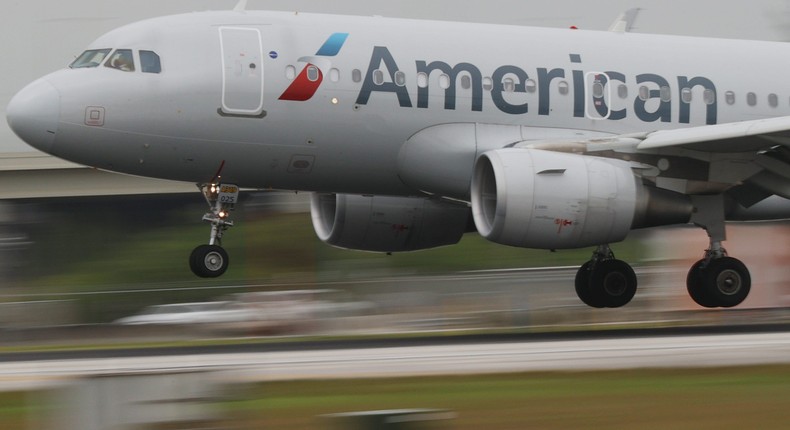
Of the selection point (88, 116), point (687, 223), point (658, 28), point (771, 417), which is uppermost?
point (658, 28)

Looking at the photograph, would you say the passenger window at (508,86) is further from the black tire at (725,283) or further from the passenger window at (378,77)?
the black tire at (725,283)

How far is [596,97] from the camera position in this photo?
20.0 metres

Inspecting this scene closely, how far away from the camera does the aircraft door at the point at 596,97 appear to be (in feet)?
65.5

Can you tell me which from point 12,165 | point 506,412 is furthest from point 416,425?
point 12,165

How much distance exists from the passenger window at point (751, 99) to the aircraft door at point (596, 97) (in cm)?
242

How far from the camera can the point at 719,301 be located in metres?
19.5

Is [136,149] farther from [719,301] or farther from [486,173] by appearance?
[719,301]

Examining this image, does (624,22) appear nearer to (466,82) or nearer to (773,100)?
(773,100)

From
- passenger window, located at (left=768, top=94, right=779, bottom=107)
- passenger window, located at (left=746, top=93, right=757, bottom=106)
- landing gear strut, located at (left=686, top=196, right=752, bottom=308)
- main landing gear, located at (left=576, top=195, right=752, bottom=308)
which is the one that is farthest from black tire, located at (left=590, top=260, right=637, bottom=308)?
passenger window, located at (left=768, top=94, right=779, bottom=107)

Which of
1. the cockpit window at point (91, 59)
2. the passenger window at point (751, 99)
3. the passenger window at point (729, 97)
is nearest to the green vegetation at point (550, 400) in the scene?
the cockpit window at point (91, 59)

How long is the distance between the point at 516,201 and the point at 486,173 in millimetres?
1051

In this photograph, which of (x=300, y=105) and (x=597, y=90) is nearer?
(x=300, y=105)

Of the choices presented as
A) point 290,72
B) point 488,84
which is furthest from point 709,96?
point 290,72

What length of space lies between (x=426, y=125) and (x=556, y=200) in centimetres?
239
